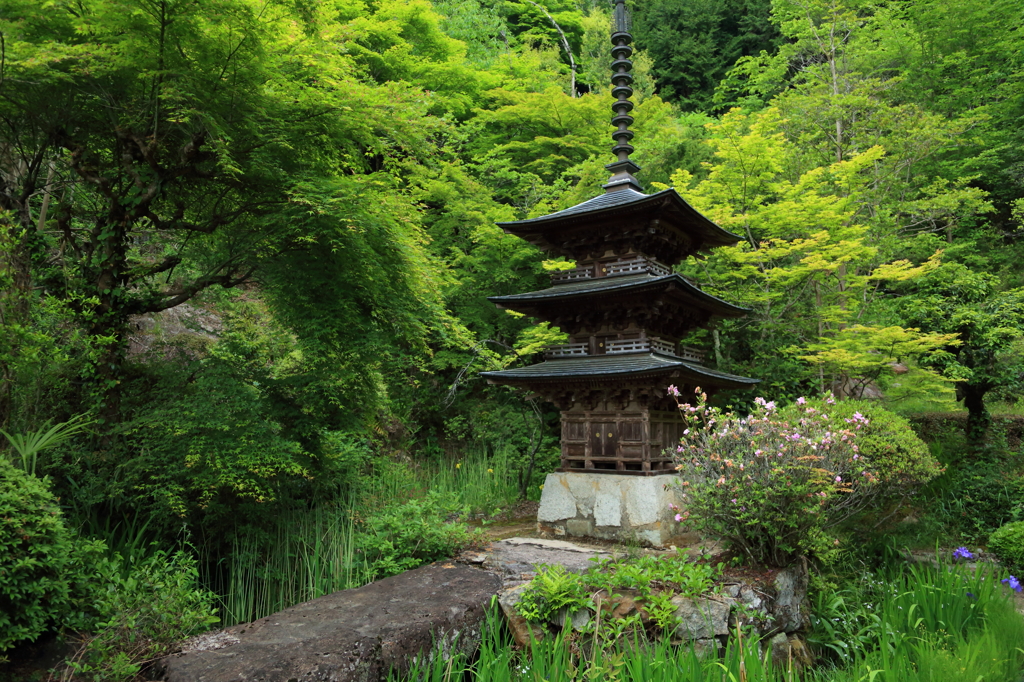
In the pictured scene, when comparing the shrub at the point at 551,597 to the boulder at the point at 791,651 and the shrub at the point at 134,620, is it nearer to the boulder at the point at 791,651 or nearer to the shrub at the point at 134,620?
the boulder at the point at 791,651

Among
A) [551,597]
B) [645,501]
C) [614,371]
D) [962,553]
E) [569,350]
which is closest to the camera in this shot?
[551,597]

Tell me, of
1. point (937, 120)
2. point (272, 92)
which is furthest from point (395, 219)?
point (937, 120)

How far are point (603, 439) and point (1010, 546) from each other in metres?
6.13

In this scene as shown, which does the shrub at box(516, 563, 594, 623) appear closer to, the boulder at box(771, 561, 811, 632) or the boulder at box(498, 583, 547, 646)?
the boulder at box(498, 583, 547, 646)

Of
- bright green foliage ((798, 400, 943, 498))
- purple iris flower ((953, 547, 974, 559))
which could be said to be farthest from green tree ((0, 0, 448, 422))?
purple iris flower ((953, 547, 974, 559))

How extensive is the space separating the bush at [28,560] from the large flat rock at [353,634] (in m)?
1.07

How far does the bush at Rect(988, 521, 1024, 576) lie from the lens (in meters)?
8.47

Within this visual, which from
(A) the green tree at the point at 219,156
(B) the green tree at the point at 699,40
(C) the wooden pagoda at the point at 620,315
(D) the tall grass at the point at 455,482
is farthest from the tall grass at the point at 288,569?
(B) the green tree at the point at 699,40

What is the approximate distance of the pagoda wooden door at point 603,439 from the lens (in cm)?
934

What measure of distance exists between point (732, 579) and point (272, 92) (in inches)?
312

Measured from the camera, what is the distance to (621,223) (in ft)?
31.3

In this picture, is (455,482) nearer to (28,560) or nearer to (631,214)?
(631,214)

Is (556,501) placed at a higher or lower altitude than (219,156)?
lower

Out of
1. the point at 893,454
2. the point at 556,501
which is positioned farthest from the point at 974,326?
the point at 556,501
